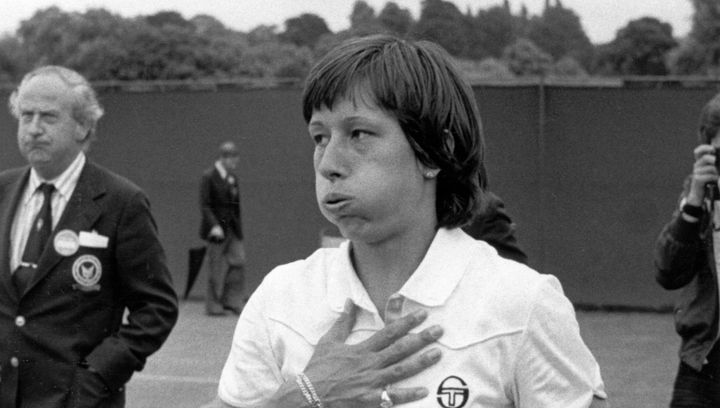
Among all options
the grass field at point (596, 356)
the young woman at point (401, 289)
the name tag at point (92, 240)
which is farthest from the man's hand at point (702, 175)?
the grass field at point (596, 356)

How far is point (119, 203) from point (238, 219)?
1062 cm

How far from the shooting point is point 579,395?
2.06 meters

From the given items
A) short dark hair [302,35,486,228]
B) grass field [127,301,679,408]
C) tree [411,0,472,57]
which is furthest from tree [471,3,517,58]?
short dark hair [302,35,486,228]

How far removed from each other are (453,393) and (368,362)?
16 centimetres

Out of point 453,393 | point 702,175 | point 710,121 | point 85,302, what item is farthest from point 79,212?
point 453,393

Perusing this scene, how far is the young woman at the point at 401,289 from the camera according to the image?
80.7 inches

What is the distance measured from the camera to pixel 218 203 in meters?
15.0

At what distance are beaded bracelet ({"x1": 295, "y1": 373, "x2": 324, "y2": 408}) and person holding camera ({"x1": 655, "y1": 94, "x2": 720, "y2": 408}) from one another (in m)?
3.07

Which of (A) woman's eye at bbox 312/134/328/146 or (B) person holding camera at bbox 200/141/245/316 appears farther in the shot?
(B) person holding camera at bbox 200/141/245/316

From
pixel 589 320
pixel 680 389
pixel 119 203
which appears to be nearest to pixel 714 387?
pixel 680 389

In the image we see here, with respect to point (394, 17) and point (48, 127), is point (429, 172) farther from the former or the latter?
point (394, 17)

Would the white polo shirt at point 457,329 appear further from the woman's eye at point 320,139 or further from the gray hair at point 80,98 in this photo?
the gray hair at point 80,98

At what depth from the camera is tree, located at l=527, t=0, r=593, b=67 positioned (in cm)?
2295

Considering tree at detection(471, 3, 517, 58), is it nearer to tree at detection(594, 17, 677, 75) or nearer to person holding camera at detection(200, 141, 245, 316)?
tree at detection(594, 17, 677, 75)
